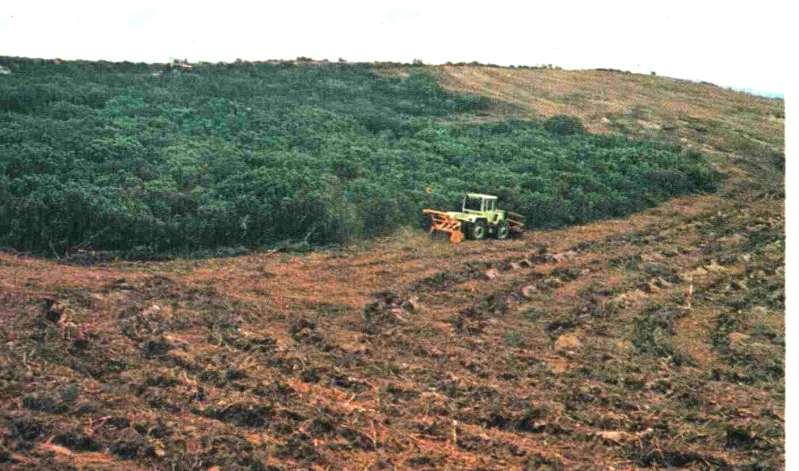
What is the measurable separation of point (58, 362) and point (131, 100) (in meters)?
12.8

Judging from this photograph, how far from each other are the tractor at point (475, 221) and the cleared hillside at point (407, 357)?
42 centimetres

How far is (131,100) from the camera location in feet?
68.2

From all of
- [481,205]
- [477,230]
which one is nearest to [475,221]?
[477,230]

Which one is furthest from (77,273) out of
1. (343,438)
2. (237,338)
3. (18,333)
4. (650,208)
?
(650,208)

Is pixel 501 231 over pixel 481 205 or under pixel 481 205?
under

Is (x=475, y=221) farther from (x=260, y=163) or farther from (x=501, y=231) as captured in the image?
(x=260, y=163)

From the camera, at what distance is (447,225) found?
52.9 ft

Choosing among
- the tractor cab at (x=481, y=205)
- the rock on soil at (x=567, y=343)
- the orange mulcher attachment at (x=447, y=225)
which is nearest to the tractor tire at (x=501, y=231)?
the tractor cab at (x=481, y=205)

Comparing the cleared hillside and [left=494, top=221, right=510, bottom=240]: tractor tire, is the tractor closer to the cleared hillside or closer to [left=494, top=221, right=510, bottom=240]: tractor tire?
[left=494, top=221, right=510, bottom=240]: tractor tire

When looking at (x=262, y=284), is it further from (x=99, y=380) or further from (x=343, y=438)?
(x=343, y=438)

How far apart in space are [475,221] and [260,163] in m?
4.64

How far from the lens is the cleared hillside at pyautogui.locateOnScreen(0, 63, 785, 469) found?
8055mm

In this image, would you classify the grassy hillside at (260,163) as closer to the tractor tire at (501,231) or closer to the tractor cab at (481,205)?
the tractor cab at (481,205)

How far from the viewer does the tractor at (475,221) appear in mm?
16047
